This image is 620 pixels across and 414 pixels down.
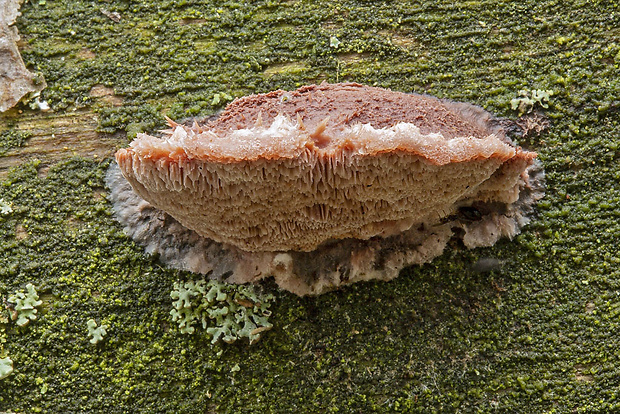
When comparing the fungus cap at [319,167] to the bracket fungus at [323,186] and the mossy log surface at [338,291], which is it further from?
the mossy log surface at [338,291]

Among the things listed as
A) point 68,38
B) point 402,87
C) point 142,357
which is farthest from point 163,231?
point 402,87

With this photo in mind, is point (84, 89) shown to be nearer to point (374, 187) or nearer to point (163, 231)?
point (163, 231)

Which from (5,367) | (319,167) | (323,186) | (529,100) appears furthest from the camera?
(529,100)

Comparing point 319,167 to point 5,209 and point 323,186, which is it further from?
point 5,209

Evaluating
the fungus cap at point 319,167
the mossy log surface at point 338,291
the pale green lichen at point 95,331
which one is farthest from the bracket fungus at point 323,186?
the pale green lichen at point 95,331

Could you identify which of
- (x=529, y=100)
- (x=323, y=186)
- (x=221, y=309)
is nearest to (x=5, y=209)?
(x=221, y=309)

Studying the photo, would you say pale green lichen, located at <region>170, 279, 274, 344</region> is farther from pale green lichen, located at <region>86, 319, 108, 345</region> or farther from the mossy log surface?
pale green lichen, located at <region>86, 319, 108, 345</region>
